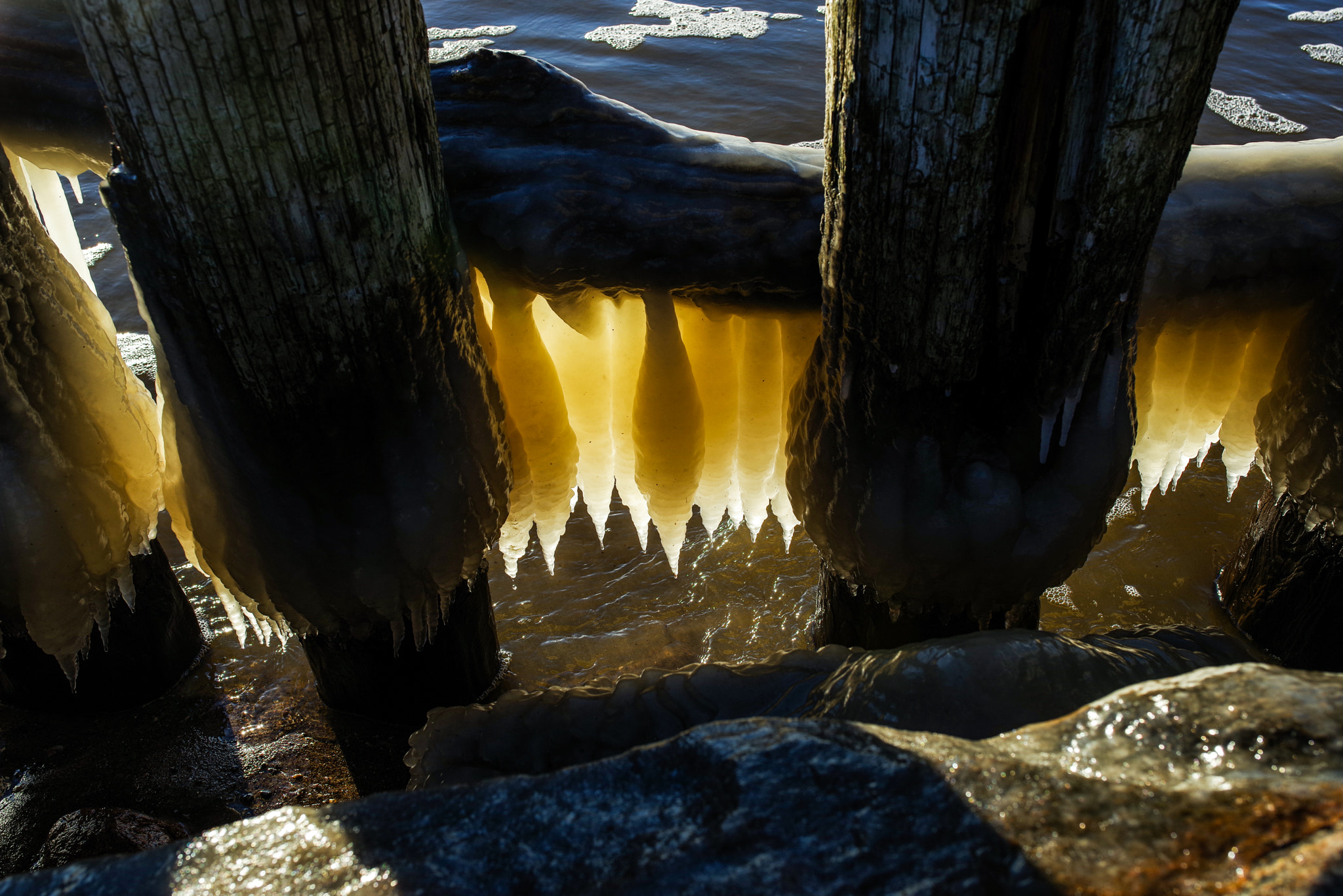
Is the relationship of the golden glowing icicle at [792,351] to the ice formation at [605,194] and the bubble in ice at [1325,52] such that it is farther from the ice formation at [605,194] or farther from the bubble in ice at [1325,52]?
the bubble in ice at [1325,52]

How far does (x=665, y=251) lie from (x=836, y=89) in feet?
1.73

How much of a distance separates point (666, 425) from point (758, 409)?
0.28 m

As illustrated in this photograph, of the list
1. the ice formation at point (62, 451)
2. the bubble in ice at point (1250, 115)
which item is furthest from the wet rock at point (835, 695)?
the bubble in ice at point (1250, 115)

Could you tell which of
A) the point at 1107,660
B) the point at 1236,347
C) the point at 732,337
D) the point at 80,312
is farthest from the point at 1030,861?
the point at 80,312

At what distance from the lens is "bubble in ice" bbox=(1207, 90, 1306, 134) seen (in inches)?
253

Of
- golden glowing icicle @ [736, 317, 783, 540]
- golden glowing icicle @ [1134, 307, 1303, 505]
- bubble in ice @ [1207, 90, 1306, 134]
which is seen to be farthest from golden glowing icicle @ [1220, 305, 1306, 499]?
bubble in ice @ [1207, 90, 1306, 134]

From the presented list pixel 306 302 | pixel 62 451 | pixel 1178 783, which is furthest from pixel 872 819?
pixel 62 451

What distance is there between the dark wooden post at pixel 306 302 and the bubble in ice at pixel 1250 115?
6913 millimetres

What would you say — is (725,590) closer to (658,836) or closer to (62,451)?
(62,451)

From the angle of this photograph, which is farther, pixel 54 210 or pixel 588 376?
pixel 54 210

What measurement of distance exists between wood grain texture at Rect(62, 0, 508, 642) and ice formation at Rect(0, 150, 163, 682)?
0.89 ft

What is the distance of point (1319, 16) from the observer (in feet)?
27.6

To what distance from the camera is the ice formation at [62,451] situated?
6.68ft

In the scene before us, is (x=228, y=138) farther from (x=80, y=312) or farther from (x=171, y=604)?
(x=171, y=604)
